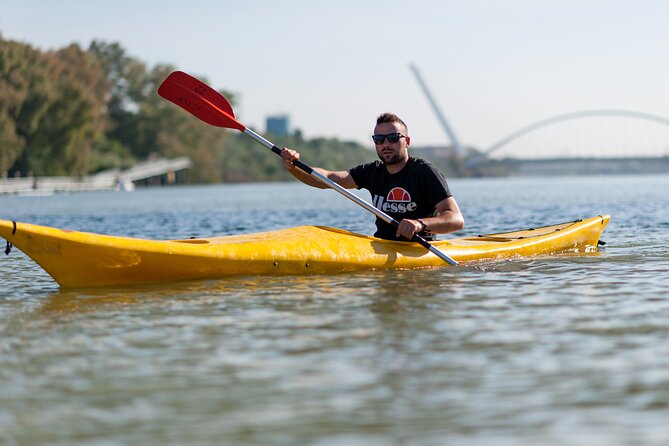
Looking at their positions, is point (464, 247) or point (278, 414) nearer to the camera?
point (278, 414)

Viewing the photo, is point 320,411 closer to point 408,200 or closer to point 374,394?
point 374,394

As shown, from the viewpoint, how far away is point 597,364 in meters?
4.63

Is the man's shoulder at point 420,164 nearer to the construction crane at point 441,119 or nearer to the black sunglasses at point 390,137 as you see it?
the black sunglasses at point 390,137

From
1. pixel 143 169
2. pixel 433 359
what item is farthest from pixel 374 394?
pixel 143 169

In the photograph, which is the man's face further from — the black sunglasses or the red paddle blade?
the red paddle blade

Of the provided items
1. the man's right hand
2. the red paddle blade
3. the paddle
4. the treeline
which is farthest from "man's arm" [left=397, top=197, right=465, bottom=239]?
the treeline

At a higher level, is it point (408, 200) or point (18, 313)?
point (408, 200)

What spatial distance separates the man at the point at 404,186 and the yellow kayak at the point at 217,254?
310 mm

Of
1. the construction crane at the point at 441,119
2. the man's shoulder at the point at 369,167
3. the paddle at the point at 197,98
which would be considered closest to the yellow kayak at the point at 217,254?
the man's shoulder at the point at 369,167

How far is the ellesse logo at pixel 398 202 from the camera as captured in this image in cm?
852

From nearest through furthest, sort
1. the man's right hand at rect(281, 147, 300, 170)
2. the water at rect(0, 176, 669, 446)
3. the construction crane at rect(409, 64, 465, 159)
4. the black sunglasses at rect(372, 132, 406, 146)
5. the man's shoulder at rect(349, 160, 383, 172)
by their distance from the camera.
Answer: the water at rect(0, 176, 669, 446) → the black sunglasses at rect(372, 132, 406, 146) → the man's right hand at rect(281, 147, 300, 170) → the man's shoulder at rect(349, 160, 383, 172) → the construction crane at rect(409, 64, 465, 159)

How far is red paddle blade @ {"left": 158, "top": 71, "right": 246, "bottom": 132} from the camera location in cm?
972

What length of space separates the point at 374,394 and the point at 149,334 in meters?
1.92

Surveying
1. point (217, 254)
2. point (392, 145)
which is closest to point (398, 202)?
point (392, 145)
